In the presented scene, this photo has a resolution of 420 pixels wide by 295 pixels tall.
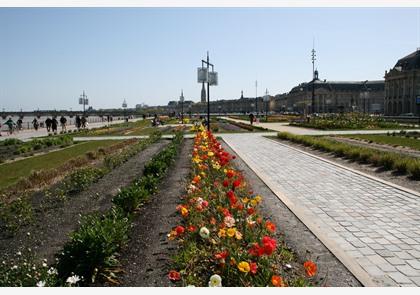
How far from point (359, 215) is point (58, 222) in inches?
203

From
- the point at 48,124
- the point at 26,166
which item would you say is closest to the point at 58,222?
the point at 26,166

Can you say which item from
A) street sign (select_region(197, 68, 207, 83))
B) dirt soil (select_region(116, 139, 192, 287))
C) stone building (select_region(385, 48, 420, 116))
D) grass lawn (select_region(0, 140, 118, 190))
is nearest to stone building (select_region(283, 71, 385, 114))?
Result: stone building (select_region(385, 48, 420, 116))

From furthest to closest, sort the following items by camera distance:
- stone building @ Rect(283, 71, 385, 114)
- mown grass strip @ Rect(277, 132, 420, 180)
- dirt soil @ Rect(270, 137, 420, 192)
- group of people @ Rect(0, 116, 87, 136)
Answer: stone building @ Rect(283, 71, 385, 114), group of people @ Rect(0, 116, 87, 136), mown grass strip @ Rect(277, 132, 420, 180), dirt soil @ Rect(270, 137, 420, 192)

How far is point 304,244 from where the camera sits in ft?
17.8

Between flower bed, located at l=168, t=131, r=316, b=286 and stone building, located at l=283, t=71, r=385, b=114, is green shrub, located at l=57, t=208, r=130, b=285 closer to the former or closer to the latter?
flower bed, located at l=168, t=131, r=316, b=286

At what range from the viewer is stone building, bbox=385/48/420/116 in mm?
86188

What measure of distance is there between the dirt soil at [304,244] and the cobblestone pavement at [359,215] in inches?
4.0

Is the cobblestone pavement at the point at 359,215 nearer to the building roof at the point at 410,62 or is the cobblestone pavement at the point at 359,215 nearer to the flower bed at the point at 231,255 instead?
the flower bed at the point at 231,255

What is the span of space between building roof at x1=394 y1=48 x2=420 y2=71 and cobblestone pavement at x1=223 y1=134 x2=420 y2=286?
87345mm

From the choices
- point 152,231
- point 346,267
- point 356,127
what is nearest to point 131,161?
point 152,231

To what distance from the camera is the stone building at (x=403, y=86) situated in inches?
3393

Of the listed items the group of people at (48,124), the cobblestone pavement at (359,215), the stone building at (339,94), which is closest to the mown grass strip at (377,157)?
the cobblestone pavement at (359,215)

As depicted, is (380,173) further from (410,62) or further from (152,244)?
(410,62)

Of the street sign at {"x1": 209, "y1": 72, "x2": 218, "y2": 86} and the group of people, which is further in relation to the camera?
the group of people
